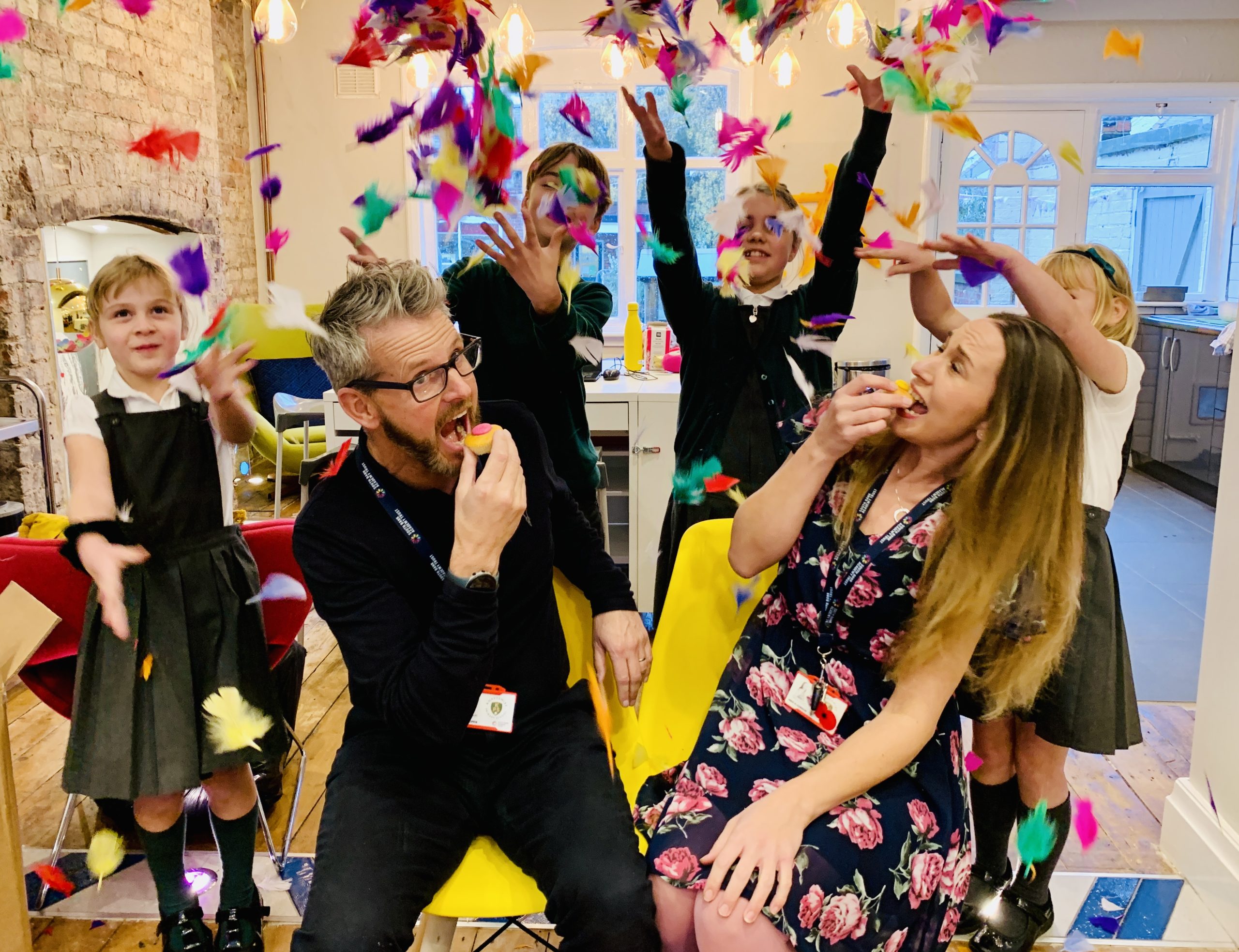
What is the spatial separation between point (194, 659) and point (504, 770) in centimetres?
75

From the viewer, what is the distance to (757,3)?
200 cm

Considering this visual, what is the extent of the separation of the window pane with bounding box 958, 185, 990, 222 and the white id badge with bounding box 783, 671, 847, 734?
5662 mm

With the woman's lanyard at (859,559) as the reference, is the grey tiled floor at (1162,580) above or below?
below

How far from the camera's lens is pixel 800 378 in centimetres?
222

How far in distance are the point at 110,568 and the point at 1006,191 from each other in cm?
620

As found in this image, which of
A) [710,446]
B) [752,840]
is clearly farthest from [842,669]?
[710,446]

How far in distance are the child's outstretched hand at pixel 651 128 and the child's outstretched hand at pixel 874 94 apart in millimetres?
390

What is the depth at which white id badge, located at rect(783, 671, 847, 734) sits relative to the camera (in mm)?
1473

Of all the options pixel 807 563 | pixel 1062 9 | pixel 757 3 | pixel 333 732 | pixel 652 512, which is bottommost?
pixel 333 732

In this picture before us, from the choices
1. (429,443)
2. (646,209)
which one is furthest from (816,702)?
(646,209)

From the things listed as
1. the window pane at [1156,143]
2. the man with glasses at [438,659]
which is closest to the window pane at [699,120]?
the window pane at [1156,143]

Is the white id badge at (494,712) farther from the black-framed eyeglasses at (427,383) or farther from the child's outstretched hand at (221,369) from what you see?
the child's outstretched hand at (221,369)

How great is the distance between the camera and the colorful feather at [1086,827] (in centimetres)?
231

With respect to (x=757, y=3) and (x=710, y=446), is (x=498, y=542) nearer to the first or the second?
(x=710, y=446)
